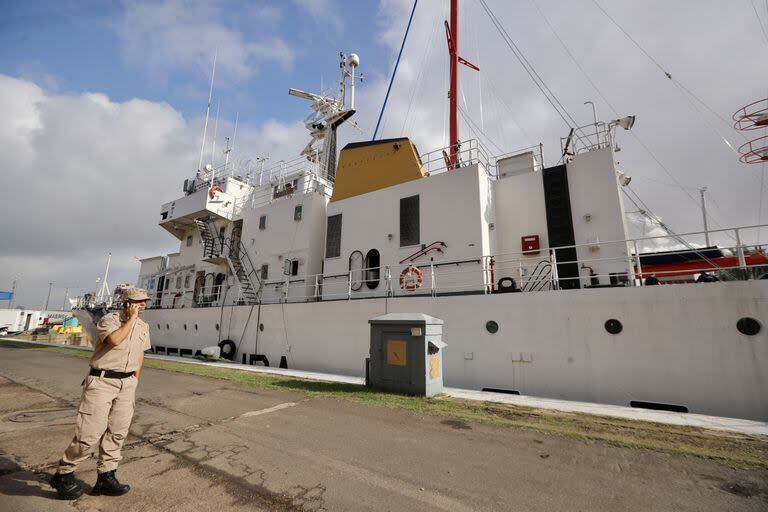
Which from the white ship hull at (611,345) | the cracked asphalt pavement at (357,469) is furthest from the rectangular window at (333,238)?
the cracked asphalt pavement at (357,469)

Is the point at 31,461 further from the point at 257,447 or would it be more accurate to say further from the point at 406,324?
the point at 406,324

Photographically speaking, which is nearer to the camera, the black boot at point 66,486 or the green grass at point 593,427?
the black boot at point 66,486

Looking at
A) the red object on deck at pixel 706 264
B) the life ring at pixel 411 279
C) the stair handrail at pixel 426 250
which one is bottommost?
the life ring at pixel 411 279

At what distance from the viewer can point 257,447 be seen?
383 centimetres

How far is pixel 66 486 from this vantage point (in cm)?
271

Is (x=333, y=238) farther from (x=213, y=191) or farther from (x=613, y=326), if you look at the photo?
(x=613, y=326)

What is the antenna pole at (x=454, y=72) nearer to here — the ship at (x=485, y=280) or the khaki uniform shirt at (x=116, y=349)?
the ship at (x=485, y=280)

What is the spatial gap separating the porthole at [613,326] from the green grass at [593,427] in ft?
7.75

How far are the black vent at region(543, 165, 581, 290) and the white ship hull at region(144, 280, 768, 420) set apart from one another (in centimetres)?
268

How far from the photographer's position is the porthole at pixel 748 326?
19.6 feet

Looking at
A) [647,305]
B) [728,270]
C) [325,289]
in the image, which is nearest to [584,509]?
[647,305]

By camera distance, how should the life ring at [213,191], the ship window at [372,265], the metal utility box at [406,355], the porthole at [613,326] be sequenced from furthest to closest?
the life ring at [213,191], the ship window at [372,265], the porthole at [613,326], the metal utility box at [406,355]

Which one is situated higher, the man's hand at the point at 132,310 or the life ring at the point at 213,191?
the life ring at the point at 213,191

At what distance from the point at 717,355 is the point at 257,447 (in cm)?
743
